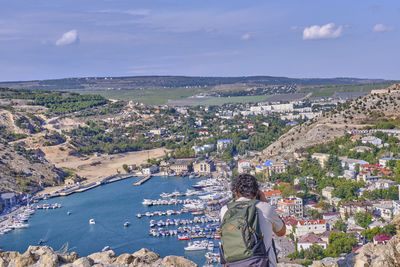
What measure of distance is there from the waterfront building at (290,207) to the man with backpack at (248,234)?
553 inches

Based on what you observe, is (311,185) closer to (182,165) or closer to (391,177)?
(391,177)

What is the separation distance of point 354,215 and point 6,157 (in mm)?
17731

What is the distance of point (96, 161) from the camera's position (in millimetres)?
30469

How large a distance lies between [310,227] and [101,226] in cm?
669

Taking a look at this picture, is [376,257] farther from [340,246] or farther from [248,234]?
[340,246]

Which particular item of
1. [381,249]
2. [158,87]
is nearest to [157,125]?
[381,249]

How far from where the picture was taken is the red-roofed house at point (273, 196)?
1729 cm

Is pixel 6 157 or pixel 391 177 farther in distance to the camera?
pixel 6 157

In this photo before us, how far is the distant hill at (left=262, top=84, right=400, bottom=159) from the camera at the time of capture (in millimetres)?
25047

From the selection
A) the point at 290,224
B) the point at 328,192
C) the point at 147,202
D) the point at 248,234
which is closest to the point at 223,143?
the point at 147,202

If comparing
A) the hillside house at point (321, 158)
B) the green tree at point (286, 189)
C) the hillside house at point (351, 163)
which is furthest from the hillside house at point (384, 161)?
the green tree at point (286, 189)

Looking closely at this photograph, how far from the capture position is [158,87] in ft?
316

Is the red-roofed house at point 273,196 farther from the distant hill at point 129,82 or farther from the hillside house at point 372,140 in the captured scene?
the distant hill at point 129,82

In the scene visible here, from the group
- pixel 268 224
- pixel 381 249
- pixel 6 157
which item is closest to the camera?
pixel 268 224
